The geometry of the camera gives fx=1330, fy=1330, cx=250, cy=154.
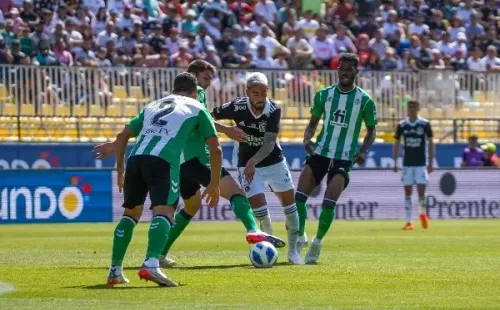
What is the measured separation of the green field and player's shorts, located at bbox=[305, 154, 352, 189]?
1.03m

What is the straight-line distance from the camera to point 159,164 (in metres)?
11.9

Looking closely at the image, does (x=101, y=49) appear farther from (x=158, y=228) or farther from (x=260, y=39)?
(x=158, y=228)

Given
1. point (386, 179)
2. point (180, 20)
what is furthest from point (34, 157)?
point (386, 179)

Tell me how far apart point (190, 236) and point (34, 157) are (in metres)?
8.76

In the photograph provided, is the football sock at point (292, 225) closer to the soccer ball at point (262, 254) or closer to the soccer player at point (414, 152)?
the soccer ball at point (262, 254)

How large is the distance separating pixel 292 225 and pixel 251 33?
19.1 meters

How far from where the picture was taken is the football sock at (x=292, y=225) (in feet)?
51.1

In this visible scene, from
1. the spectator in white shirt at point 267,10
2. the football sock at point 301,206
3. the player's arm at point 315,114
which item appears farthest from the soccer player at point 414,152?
the spectator in white shirt at point 267,10

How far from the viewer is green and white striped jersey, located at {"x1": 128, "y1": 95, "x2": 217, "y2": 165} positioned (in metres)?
12.0

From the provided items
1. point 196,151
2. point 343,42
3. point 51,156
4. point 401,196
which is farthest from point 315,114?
point 343,42

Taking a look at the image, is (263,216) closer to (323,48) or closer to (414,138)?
(414,138)

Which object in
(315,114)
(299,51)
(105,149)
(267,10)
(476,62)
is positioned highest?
(267,10)

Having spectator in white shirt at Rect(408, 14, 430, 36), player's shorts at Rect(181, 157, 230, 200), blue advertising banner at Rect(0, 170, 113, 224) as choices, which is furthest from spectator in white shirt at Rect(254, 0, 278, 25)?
player's shorts at Rect(181, 157, 230, 200)

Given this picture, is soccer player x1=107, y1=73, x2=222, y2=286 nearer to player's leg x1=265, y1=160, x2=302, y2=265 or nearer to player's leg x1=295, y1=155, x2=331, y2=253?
player's leg x1=265, y1=160, x2=302, y2=265
